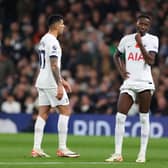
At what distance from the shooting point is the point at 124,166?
12.0m

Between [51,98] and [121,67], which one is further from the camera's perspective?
[51,98]

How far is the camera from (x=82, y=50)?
80.6 ft

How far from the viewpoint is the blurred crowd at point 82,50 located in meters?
23.0

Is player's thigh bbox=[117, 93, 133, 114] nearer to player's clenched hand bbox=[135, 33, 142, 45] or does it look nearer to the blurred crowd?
player's clenched hand bbox=[135, 33, 142, 45]

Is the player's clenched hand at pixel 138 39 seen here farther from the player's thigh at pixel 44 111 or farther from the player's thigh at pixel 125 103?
the player's thigh at pixel 44 111

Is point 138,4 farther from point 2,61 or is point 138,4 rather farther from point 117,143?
point 117,143

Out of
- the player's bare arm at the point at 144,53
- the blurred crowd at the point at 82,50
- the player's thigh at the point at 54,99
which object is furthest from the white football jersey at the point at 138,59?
the blurred crowd at the point at 82,50

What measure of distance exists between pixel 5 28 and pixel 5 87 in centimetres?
375

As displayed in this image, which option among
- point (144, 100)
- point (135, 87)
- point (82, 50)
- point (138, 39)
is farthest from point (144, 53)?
point (82, 50)

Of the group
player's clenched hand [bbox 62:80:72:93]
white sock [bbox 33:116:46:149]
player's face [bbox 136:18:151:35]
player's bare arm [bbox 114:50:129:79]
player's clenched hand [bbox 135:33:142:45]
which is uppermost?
player's face [bbox 136:18:151:35]

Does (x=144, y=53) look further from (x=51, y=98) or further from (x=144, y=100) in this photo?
(x=51, y=98)

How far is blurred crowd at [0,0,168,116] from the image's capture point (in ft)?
75.6

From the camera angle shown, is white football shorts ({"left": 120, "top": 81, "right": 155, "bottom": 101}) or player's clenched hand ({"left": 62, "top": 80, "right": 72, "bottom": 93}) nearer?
white football shorts ({"left": 120, "top": 81, "right": 155, "bottom": 101})

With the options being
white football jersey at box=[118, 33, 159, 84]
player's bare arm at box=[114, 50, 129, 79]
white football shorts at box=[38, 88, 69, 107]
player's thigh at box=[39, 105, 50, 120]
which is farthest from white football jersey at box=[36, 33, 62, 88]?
white football jersey at box=[118, 33, 159, 84]
